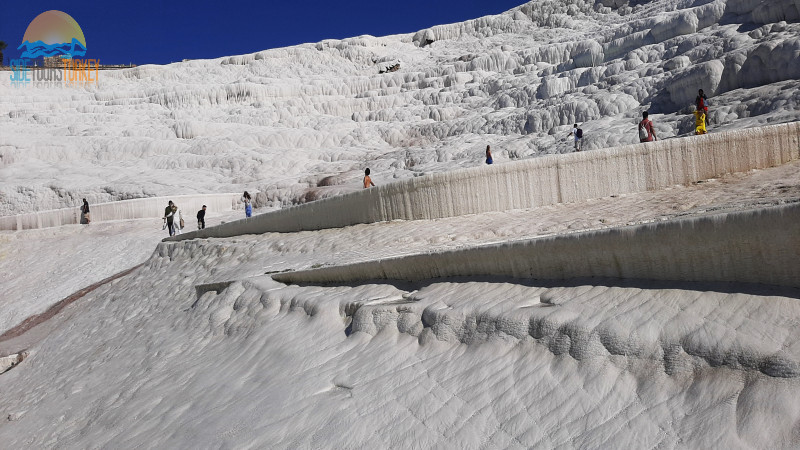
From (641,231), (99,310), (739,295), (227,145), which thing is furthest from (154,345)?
(227,145)

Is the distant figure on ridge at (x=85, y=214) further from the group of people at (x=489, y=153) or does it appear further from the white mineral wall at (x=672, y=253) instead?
the white mineral wall at (x=672, y=253)

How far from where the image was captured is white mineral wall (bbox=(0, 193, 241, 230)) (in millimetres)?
21078

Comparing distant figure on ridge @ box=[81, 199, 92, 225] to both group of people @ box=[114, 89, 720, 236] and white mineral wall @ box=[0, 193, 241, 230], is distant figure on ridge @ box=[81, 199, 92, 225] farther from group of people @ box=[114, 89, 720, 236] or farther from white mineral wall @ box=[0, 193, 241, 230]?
white mineral wall @ box=[0, 193, 241, 230]

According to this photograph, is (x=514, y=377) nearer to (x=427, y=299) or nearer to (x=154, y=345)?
(x=427, y=299)

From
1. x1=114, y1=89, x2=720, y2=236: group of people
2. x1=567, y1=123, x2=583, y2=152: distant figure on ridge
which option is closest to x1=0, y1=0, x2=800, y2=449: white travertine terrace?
x1=567, y1=123, x2=583, y2=152: distant figure on ridge

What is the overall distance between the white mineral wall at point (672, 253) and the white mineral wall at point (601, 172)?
3.91 metres

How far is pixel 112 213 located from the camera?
69.4 feet

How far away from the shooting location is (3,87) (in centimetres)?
4062

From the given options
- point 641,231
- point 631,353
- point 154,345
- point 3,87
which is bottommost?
point 154,345

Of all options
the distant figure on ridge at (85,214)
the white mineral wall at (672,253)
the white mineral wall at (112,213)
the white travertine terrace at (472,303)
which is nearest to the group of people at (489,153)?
the distant figure on ridge at (85,214)

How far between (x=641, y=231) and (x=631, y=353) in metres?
0.87

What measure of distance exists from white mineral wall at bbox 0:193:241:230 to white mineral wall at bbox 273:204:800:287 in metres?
17.7

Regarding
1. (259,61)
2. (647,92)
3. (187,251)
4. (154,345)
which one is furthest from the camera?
(259,61)

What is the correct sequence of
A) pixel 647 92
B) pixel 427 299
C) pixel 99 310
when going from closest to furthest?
pixel 427 299 < pixel 99 310 < pixel 647 92
